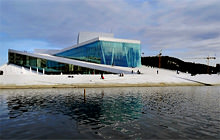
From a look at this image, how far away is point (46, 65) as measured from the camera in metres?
53.9

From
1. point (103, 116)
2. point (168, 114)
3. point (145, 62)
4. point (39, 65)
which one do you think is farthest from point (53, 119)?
point (145, 62)

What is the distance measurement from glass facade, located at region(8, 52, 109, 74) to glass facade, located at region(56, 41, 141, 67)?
760cm

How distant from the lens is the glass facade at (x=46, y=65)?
48688 millimetres

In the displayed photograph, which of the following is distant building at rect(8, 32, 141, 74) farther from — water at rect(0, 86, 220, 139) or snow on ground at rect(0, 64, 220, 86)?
water at rect(0, 86, 220, 139)

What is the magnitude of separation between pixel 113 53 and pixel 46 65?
19154 millimetres

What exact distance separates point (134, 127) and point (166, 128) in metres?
1.69

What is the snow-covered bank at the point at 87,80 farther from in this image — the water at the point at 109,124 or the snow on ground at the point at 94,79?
the water at the point at 109,124

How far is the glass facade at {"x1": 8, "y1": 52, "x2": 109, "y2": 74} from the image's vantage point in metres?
48.7

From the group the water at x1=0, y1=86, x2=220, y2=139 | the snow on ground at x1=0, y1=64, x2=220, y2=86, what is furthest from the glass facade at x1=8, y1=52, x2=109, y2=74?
the water at x1=0, y1=86, x2=220, y2=139

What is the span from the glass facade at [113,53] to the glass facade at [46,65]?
7.60 metres

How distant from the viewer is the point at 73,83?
127 ft

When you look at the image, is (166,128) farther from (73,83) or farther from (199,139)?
(73,83)

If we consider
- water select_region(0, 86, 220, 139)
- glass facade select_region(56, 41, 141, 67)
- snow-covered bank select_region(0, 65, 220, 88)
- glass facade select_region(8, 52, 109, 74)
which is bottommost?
water select_region(0, 86, 220, 139)

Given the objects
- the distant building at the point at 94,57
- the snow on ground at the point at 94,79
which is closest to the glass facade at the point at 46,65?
the distant building at the point at 94,57
